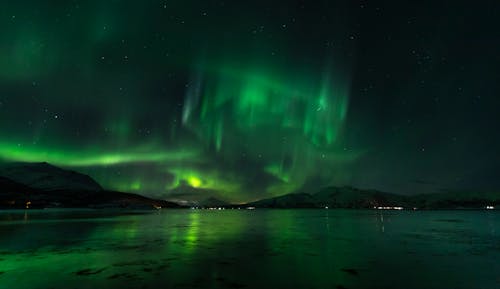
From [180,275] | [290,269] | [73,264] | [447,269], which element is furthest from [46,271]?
[447,269]

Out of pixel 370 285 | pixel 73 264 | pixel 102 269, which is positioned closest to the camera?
pixel 370 285

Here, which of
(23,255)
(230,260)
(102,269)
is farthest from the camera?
(23,255)

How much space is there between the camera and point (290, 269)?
22.5 m

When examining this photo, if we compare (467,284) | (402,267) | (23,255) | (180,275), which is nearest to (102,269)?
(180,275)

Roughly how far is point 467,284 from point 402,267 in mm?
5077

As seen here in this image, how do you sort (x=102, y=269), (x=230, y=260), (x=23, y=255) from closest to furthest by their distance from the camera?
(x=102, y=269)
(x=230, y=260)
(x=23, y=255)

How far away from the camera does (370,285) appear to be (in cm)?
1783

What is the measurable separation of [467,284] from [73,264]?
2217 cm

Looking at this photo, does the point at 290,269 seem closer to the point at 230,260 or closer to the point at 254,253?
the point at 230,260

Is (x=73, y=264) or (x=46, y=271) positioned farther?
(x=73, y=264)

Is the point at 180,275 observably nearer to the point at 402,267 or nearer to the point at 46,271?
the point at 46,271

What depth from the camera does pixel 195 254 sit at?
29.4 meters

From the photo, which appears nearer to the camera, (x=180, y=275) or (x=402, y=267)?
(x=180, y=275)

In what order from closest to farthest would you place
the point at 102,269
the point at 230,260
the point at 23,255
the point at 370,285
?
the point at 370,285, the point at 102,269, the point at 230,260, the point at 23,255
